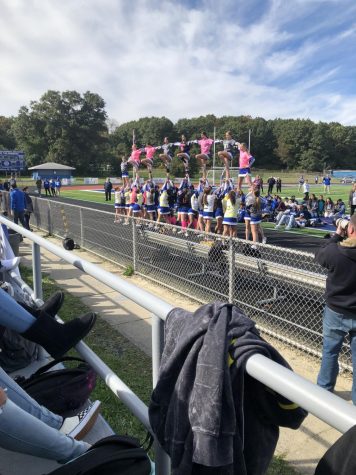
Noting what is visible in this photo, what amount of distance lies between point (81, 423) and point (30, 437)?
43 centimetres

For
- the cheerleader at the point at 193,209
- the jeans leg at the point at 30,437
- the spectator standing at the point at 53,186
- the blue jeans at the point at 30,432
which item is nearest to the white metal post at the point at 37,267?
the blue jeans at the point at 30,432

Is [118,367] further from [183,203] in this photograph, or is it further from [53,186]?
[53,186]

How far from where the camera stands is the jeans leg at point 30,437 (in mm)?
1723

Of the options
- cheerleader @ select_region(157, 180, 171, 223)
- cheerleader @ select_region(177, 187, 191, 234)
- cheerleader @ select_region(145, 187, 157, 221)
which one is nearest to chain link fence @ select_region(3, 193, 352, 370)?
cheerleader @ select_region(157, 180, 171, 223)

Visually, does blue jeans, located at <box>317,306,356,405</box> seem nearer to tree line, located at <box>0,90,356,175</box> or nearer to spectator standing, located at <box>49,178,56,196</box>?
spectator standing, located at <box>49,178,56,196</box>

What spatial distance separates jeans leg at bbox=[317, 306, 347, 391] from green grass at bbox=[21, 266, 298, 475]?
1064 millimetres

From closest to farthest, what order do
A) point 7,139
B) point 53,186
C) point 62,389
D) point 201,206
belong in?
point 62,389
point 201,206
point 53,186
point 7,139

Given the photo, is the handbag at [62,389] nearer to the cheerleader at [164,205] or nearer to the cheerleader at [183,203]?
the cheerleader at [183,203]

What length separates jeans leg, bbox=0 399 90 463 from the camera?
1.72 meters

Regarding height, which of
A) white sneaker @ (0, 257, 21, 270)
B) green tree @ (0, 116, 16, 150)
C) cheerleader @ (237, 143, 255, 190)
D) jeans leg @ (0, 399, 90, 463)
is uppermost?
green tree @ (0, 116, 16, 150)

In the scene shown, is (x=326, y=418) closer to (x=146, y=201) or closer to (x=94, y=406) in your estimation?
(x=94, y=406)

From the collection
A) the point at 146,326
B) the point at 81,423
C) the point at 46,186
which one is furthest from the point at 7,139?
the point at 81,423

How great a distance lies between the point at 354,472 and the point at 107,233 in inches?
369

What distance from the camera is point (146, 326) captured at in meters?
5.73
